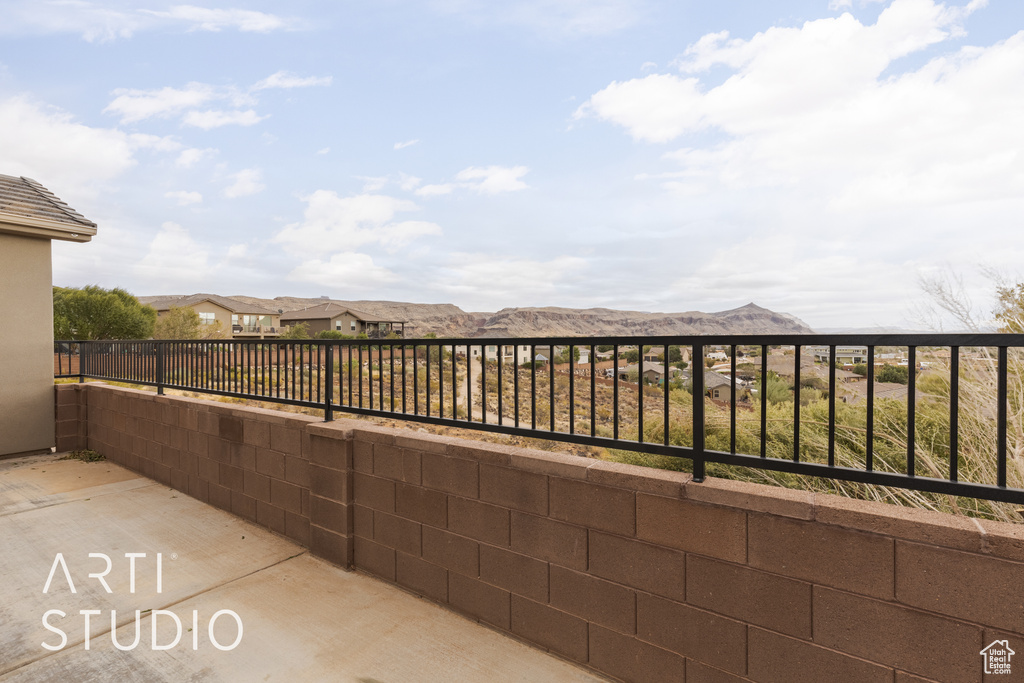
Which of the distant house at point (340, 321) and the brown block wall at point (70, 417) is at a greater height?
the distant house at point (340, 321)

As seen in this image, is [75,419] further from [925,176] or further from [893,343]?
[925,176]

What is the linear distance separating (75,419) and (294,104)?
16.3 meters

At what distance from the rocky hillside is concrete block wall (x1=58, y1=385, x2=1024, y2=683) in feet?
2.13

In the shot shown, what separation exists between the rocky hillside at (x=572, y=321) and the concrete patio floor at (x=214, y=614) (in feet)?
5.06

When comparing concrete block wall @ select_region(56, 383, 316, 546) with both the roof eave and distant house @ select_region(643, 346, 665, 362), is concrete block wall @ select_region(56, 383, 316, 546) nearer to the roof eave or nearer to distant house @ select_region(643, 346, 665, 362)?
the roof eave

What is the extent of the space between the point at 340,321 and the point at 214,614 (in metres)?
50.1

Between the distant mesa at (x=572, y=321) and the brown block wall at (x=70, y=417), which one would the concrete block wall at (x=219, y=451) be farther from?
the distant mesa at (x=572, y=321)

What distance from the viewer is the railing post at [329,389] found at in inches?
126

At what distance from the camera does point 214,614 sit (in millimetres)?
2455

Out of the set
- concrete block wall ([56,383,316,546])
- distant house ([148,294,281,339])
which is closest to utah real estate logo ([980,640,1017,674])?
concrete block wall ([56,383,316,546])

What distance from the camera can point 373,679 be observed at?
6.49 ft

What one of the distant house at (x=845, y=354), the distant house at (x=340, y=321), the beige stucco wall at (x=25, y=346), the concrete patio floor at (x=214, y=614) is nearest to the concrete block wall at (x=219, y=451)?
the concrete patio floor at (x=214, y=614)

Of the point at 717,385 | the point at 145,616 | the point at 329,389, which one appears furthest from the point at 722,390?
the point at 145,616

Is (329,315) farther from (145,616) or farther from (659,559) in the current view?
(659,559)
